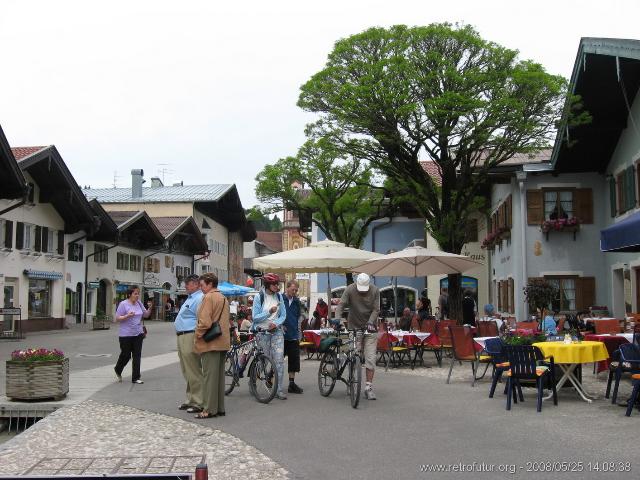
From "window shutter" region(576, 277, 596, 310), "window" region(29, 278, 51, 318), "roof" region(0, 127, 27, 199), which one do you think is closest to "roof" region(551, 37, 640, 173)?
"window shutter" region(576, 277, 596, 310)

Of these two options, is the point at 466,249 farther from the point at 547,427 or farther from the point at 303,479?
the point at 303,479

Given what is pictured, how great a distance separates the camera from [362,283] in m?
10.6

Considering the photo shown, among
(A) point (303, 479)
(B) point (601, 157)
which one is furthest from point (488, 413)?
(B) point (601, 157)

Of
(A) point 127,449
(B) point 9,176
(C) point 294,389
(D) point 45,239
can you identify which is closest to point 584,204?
(C) point 294,389

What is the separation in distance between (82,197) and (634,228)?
3088 cm

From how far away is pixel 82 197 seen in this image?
36844 mm

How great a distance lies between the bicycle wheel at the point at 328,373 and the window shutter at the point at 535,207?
15.8 meters

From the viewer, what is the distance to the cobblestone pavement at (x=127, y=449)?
20.8ft

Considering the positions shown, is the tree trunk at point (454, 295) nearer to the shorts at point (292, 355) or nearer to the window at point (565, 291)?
the window at point (565, 291)

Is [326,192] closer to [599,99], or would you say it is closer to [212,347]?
[599,99]

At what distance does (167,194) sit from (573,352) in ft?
192

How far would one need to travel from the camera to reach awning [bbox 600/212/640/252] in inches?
402

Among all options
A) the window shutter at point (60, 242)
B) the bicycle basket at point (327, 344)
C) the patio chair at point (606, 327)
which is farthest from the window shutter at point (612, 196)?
the window shutter at point (60, 242)

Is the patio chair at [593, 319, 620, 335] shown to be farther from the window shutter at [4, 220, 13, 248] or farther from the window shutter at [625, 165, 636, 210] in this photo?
the window shutter at [4, 220, 13, 248]
